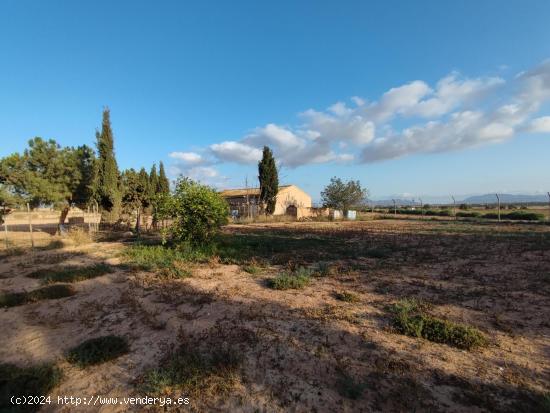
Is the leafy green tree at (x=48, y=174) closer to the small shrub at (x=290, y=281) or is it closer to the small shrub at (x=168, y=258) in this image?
the small shrub at (x=168, y=258)

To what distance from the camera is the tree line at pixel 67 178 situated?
15.2 metres

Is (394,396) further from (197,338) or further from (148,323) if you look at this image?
(148,323)

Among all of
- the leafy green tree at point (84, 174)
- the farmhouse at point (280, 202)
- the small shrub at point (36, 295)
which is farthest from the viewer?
the farmhouse at point (280, 202)

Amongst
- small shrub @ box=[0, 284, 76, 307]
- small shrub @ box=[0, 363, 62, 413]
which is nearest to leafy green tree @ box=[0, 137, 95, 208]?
small shrub @ box=[0, 284, 76, 307]

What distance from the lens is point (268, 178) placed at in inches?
1224

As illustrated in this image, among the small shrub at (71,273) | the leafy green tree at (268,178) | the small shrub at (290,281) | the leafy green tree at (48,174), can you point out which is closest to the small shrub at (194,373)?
the small shrub at (290,281)

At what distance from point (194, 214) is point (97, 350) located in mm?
6901

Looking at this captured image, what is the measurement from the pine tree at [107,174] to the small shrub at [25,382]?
16.4 metres

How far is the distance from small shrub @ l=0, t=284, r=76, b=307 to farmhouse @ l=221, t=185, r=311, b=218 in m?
22.8

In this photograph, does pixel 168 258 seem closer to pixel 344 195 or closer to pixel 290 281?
pixel 290 281

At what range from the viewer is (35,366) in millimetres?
3545

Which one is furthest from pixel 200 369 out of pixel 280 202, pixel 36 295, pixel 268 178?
pixel 280 202

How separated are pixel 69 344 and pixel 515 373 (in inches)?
202

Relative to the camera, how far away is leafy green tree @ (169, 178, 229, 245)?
1048 cm
